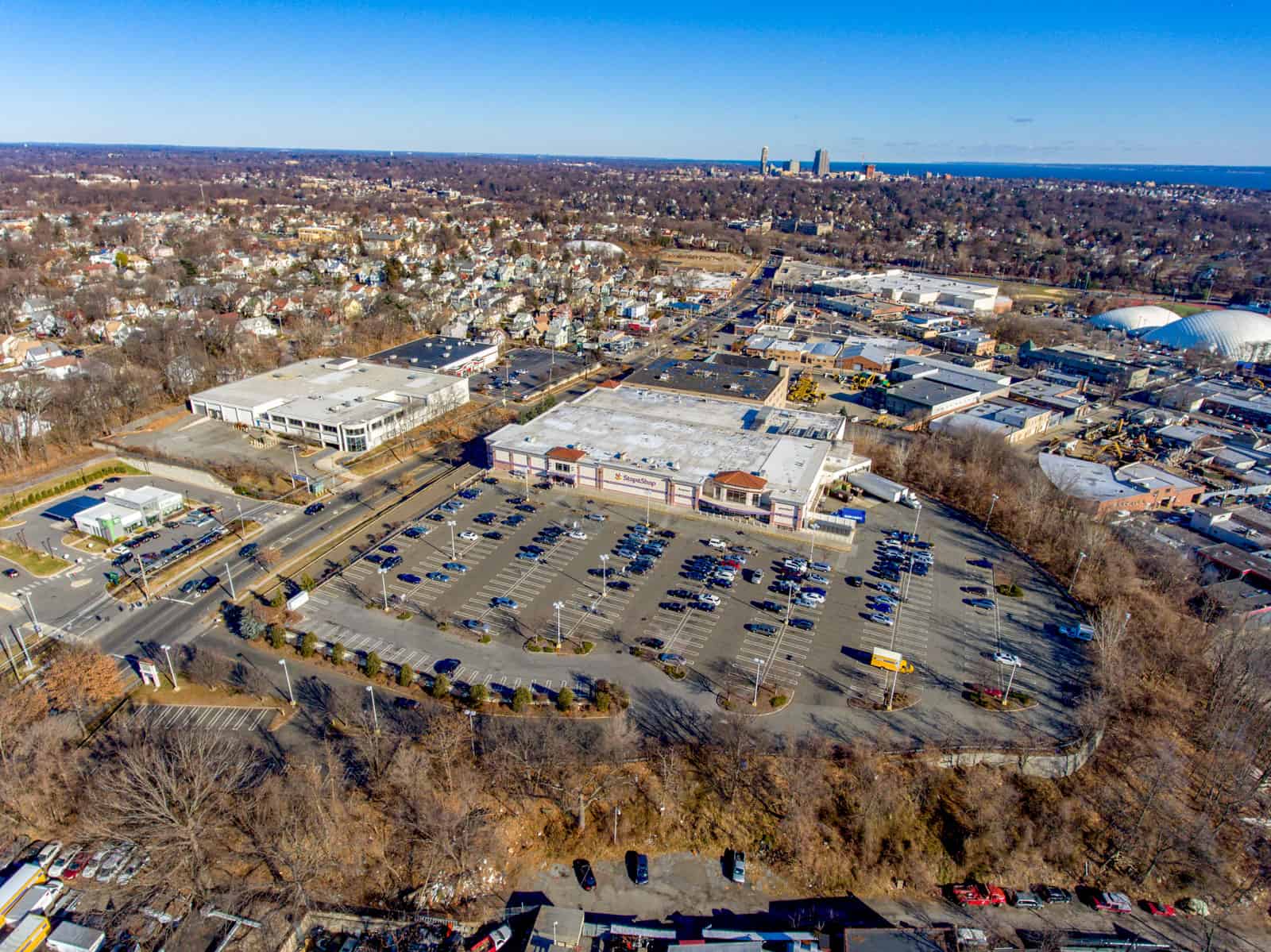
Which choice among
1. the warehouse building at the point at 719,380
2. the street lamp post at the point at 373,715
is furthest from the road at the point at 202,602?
the warehouse building at the point at 719,380

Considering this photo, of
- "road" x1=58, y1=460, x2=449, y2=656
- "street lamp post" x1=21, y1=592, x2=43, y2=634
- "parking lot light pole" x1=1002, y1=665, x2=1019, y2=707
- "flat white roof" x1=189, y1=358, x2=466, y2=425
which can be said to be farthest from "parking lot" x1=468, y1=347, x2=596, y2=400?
"parking lot light pole" x1=1002, y1=665, x2=1019, y2=707

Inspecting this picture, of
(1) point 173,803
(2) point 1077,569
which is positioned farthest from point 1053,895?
(1) point 173,803

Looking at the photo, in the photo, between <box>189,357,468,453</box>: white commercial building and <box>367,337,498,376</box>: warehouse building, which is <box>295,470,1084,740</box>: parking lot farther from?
<box>367,337,498,376</box>: warehouse building

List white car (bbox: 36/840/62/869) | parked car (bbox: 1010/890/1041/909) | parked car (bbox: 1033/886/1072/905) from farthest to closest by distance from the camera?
1. parked car (bbox: 1033/886/1072/905)
2. parked car (bbox: 1010/890/1041/909)
3. white car (bbox: 36/840/62/869)

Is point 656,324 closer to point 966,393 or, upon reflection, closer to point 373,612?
point 966,393

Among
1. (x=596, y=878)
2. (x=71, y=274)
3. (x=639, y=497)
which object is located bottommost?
(x=596, y=878)

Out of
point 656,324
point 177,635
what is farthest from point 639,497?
point 656,324
